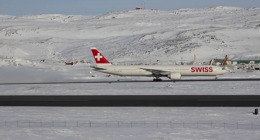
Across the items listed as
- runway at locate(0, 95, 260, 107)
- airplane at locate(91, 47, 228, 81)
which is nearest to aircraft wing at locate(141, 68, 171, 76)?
airplane at locate(91, 47, 228, 81)

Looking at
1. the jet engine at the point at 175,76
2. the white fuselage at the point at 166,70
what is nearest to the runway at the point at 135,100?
the jet engine at the point at 175,76

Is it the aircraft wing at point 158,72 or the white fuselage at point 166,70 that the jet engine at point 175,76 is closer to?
the white fuselage at point 166,70

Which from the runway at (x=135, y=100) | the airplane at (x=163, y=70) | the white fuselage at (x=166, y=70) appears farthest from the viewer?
the white fuselage at (x=166, y=70)

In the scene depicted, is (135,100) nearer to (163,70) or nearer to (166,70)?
(163,70)

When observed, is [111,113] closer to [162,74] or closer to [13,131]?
[13,131]

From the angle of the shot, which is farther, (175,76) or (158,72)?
(158,72)

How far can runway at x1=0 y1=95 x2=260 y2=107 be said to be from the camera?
49.1 metres

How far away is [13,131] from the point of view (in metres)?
35.5

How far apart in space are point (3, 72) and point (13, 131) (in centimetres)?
7545

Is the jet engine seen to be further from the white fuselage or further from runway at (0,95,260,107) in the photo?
runway at (0,95,260,107)

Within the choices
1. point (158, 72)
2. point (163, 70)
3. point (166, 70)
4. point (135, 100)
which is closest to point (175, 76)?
point (166, 70)

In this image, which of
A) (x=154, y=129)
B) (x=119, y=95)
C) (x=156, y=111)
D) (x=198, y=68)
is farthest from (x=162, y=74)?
(x=154, y=129)

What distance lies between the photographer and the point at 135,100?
174ft

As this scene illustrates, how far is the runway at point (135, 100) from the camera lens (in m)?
49.1
